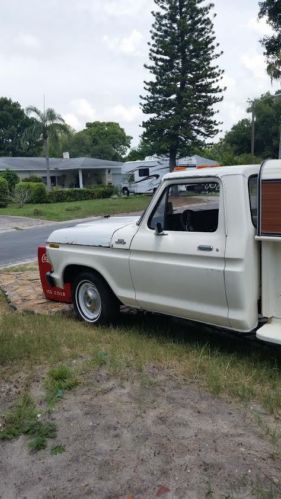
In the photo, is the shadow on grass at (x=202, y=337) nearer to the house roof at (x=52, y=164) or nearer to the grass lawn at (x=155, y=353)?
the grass lawn at (x=155, y=353)

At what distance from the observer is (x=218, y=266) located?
4.14m

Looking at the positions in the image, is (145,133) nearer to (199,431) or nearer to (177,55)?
(177,55)

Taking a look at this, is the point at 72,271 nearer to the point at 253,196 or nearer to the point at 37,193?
the point at 253,196

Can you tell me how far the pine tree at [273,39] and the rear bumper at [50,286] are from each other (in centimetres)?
2280

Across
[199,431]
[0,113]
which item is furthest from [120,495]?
[0,113]

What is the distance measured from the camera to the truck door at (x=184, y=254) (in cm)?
422

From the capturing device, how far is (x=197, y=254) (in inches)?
169

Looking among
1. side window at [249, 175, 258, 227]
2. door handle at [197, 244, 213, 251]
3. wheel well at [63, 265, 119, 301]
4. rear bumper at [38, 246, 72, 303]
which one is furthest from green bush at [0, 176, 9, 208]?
side window at [249, 175, 258, 227]

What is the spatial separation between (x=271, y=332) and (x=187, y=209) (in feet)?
4.81

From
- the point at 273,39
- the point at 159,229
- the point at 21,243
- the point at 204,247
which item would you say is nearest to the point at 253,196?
the point at 204,247

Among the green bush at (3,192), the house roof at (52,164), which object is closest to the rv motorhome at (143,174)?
the house roof at (52,164)

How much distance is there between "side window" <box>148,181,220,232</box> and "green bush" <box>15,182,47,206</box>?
2608 centimetres

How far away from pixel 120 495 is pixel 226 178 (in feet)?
8.47

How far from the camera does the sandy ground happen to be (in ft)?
9.04
